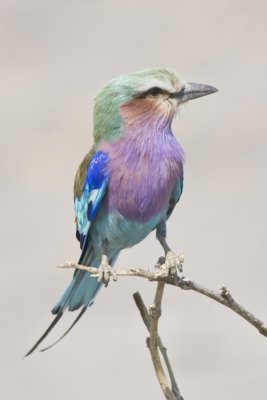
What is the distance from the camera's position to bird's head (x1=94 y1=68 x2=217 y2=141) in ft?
11.4

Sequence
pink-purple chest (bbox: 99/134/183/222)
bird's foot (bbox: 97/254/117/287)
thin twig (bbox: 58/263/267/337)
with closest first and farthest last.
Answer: thin twig (bbox: 58/263/267/337) < bird's foot (bbox: 97/254/117/287) < pink-purple chest (bbox: 99/134/183/222)

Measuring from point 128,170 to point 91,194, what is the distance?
0.56ft

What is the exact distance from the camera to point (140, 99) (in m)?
3.62

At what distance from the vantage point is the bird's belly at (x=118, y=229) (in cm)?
373

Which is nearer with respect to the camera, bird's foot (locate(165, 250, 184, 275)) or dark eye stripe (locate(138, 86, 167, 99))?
bird's foot (locate(165, 250, 184, 275))

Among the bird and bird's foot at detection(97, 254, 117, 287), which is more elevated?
the bird

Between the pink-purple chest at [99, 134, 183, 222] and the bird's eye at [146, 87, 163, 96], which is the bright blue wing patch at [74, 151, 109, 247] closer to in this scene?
the pink-purple chest at [99, 134, 183, 222]

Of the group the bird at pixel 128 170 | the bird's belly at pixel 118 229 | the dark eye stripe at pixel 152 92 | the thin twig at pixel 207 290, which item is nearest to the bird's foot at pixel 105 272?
the bird at pixel 128 170

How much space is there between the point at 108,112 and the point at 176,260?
63 centimetres

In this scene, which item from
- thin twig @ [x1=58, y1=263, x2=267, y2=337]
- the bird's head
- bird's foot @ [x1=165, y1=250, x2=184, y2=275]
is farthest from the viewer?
the bird's head

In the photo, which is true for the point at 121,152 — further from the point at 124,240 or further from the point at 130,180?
the point at 124,240

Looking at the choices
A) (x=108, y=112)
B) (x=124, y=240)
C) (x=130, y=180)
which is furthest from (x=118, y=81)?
(x=124, y=240)

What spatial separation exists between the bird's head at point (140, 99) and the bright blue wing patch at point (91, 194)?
113mm

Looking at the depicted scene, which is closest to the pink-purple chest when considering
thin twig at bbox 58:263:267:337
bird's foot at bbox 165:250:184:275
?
bird's foot at bbox 165:250:184:275
